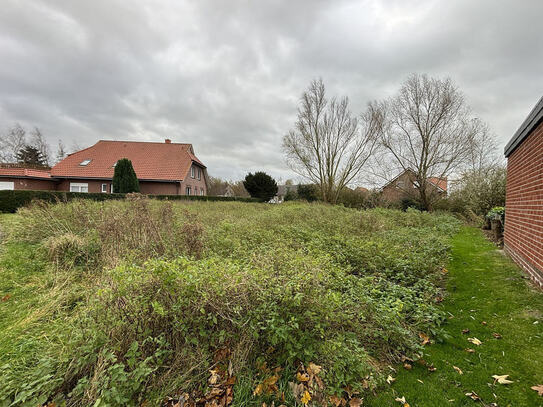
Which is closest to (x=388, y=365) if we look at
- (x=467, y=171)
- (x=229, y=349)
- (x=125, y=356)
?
(x=229, y=349)

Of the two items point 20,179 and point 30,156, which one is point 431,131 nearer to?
point 20,179

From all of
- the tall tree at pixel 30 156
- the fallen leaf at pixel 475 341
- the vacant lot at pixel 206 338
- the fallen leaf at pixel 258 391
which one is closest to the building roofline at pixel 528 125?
the vacant lot at pixel 206 338

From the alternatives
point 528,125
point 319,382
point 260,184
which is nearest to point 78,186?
point 260,184

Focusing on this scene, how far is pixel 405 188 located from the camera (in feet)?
57.7

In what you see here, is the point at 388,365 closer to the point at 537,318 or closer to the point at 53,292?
the point at 537,318

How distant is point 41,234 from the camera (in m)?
5.62

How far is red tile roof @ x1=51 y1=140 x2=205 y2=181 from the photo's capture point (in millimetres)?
19938

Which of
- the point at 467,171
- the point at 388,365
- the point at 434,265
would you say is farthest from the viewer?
the point at 467,171

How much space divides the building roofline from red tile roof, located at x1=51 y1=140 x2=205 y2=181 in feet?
64.4

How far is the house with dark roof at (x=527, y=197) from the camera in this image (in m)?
3.56

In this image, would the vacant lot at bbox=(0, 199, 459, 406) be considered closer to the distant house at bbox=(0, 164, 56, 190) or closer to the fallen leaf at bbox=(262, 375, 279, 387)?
A: the fallen leaf at bbox=(262, 375, 279, 387)

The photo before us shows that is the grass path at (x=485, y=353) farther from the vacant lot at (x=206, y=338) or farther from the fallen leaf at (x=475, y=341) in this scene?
the vacant lot at (x=206, y=338)

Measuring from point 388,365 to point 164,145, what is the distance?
24841mm

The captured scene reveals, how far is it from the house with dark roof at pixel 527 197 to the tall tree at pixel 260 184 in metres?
20.8
